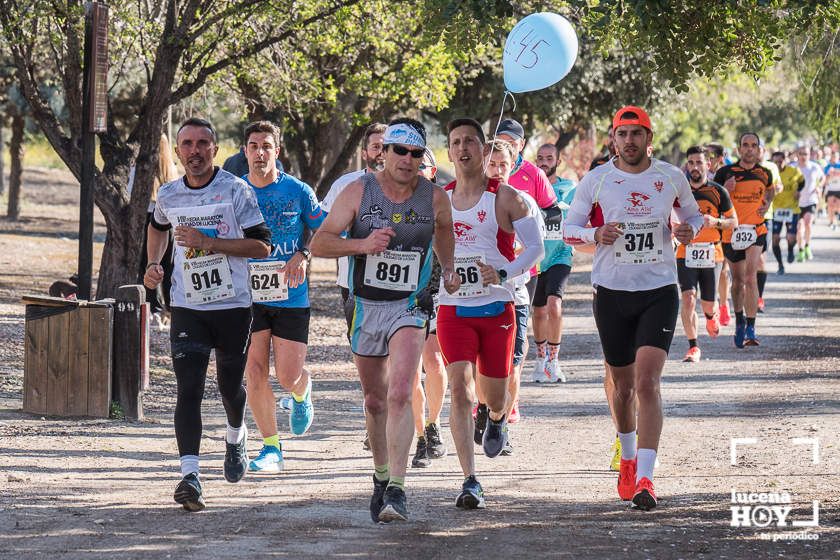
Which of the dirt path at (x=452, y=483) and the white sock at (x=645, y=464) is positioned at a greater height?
the white sock at (x=645, y=464)

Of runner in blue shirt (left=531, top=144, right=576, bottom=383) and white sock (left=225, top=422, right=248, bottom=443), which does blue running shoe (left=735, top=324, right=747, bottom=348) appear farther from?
white sock (left=225, top=422, right=248, bottom=443)

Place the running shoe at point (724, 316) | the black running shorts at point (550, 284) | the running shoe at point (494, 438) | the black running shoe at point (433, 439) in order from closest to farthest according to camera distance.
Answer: the running shoe at point (494, 438)
the black running shoe at point (433, 439)
the black running shorts at point (550, 284)
the running shoe at point (724, 316)

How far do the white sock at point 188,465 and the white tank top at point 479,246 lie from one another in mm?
1636

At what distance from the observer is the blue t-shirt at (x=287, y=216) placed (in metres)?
8.88

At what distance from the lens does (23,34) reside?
533 inches

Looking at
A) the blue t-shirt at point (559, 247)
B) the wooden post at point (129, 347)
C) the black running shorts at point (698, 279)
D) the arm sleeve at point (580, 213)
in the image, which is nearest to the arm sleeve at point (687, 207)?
the arm sleeve at point (580, 213)

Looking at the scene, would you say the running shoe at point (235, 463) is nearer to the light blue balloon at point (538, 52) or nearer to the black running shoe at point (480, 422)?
the black running shoe at point (480, 422)

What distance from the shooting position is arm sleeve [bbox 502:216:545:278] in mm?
8000

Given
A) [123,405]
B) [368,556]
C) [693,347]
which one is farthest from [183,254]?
[693,347]

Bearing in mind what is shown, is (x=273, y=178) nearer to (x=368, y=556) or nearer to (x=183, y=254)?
(x=183, y=254)

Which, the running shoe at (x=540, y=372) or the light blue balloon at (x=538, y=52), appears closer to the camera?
the light blue balloon at (x=538, y=52)

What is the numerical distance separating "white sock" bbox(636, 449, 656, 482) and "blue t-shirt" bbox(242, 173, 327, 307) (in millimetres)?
2427

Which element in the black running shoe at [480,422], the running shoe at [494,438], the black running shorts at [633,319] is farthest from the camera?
the black running shoe at [480,422]

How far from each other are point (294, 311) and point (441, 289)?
3.76ft
